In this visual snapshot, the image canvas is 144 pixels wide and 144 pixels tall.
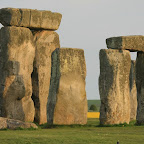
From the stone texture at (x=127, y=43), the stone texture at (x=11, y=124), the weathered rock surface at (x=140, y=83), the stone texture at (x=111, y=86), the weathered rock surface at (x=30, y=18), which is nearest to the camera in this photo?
the stone texture at (x=11, y=124)

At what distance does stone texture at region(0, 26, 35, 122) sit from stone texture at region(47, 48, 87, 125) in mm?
4155

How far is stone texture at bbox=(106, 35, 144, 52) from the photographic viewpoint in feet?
75.3

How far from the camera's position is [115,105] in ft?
73.9

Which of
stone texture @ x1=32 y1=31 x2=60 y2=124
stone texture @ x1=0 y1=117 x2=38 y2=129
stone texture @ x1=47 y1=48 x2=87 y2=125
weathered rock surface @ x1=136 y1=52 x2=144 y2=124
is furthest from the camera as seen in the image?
stone texture @ x1=32 y1=31 x2=60 y2=124

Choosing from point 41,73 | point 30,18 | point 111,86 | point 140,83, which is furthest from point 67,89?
point 30,18

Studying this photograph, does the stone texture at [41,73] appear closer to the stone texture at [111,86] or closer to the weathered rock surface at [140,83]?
the weathered rock surface at [140,83]

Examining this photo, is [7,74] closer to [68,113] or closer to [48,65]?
[48,65]

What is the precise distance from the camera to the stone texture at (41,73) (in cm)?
2797

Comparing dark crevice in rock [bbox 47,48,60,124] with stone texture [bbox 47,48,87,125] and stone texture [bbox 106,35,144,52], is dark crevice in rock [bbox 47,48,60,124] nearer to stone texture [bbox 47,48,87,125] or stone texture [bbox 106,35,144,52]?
stone texture [bbox 47,48,87,125]

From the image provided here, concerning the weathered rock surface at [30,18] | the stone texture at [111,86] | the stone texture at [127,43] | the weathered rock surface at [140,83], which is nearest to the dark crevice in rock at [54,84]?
the stone texture at [111,86]

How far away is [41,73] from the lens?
91.9 ft

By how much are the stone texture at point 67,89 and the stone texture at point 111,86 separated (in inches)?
35.8

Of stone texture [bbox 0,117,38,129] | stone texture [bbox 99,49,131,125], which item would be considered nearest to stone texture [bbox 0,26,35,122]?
stone texture [bbox 99,49,131,125]

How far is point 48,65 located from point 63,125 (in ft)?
22.2
